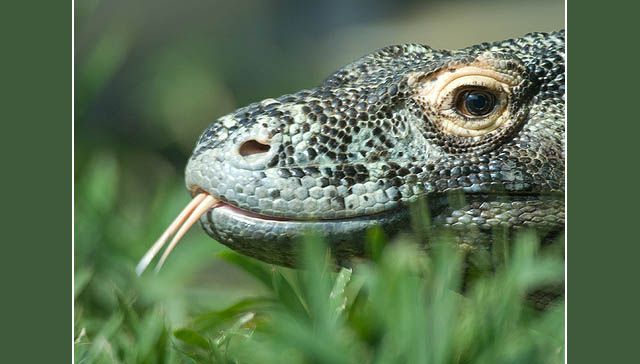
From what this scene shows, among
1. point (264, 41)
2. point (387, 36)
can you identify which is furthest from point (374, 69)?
point (264, 41)

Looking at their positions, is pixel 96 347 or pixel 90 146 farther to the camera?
pixel 90 146

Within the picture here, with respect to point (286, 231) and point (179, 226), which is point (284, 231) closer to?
point (286, 231)

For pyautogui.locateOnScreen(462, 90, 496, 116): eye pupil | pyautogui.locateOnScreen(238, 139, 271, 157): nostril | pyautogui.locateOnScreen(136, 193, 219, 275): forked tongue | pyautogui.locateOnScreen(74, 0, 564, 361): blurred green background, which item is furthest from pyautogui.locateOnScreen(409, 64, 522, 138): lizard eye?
pyautogui.locateOnScreen(136, 193, 219, 275): forked tongue

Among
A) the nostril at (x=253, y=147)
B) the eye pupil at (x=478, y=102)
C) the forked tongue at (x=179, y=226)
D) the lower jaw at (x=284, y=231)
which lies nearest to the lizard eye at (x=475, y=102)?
the eye pupil at (x=478, y=102)

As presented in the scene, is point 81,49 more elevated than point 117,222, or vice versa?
point 81,49

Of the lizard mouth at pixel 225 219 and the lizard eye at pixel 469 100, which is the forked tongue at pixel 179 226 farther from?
the lizard eye at pixel 469 100

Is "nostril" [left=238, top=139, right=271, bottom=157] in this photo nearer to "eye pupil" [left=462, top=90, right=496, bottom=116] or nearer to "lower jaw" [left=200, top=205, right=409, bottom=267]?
"lower jaw" [left=200, top=205, right=409, bottom=267]

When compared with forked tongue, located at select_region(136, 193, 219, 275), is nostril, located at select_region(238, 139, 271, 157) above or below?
above

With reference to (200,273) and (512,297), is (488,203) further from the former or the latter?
(200,273)
